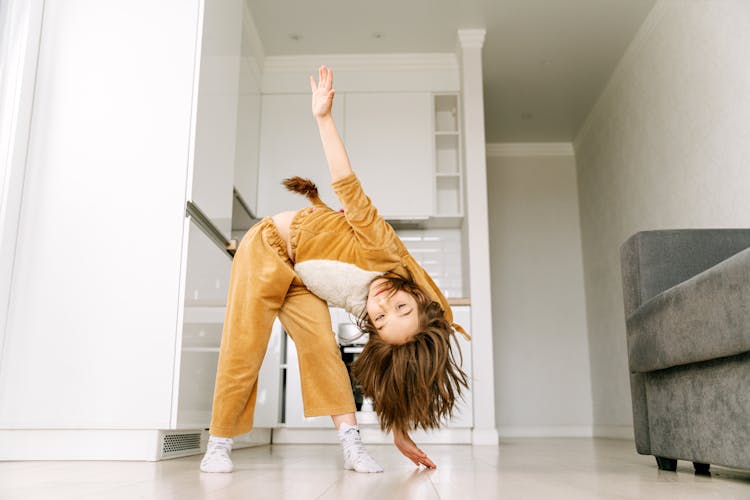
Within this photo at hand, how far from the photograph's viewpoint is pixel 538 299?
5938 millimetres

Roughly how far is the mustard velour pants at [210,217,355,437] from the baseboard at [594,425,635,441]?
3298 millimetres

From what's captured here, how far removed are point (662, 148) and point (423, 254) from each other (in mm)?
1706

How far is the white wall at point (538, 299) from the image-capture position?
5727mm

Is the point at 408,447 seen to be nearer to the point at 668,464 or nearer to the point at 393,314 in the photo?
the point at 393,314

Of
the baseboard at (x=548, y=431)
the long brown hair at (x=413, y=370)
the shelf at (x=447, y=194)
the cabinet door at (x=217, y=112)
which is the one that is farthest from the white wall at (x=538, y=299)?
the long brown hair at (x=413, y=370)

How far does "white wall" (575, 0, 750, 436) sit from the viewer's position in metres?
3.21

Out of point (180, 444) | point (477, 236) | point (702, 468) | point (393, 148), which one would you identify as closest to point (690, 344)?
point (702, 468)

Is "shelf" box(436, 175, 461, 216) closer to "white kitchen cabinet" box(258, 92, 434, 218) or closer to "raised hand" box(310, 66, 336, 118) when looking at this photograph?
"white kitchen cabinet" box(258, 92, 434, 218)

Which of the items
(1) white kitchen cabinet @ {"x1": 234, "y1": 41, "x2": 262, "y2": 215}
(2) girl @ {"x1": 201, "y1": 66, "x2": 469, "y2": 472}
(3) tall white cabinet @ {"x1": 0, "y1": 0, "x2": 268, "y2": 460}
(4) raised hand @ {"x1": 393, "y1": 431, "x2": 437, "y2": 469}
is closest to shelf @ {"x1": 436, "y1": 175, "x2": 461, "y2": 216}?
(1) white kitchen cabinet @ {"x1": 234, "y1": 41, "x2": 262, "y2": 215}

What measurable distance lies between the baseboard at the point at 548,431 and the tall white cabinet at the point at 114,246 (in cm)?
357

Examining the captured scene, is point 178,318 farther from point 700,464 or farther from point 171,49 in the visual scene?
point 700,464

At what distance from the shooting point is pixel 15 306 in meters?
2.31

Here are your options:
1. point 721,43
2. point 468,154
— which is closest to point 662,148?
point 721,43

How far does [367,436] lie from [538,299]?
8.30ft
